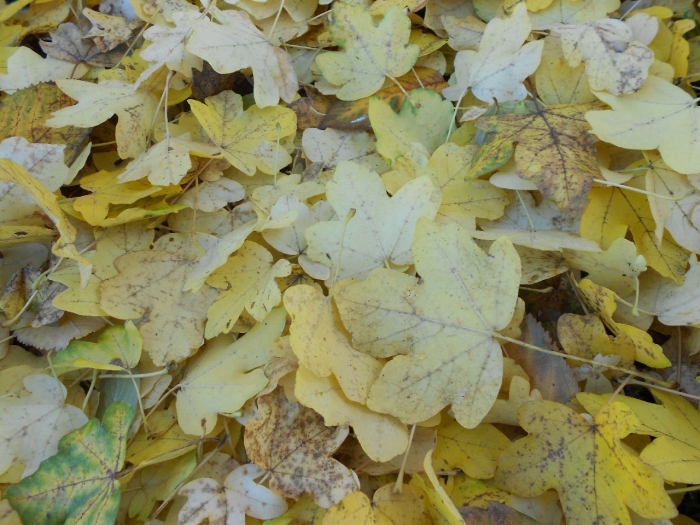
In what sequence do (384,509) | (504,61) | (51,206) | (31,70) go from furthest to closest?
(31,70), (504,61), (51,206), (384,509)

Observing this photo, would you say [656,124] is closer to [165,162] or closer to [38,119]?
[165,162]

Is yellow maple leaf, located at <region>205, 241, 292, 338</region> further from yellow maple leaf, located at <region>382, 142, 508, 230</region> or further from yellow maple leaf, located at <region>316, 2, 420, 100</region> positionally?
yellow maple leaf, located at <region>316, 2, 420, 100</region>

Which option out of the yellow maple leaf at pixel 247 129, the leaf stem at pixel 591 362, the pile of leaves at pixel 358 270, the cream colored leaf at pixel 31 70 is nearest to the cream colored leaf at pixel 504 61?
the pile of leaves at pixel 358 270

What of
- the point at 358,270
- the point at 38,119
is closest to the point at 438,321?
the point at 358,270

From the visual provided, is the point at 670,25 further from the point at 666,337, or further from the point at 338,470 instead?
the point at 338,470

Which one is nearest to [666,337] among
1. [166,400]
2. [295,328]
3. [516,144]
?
[516,144]

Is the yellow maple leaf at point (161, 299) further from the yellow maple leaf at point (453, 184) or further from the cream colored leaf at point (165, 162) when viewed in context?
the yellow maple leaf at point (453, 184)
